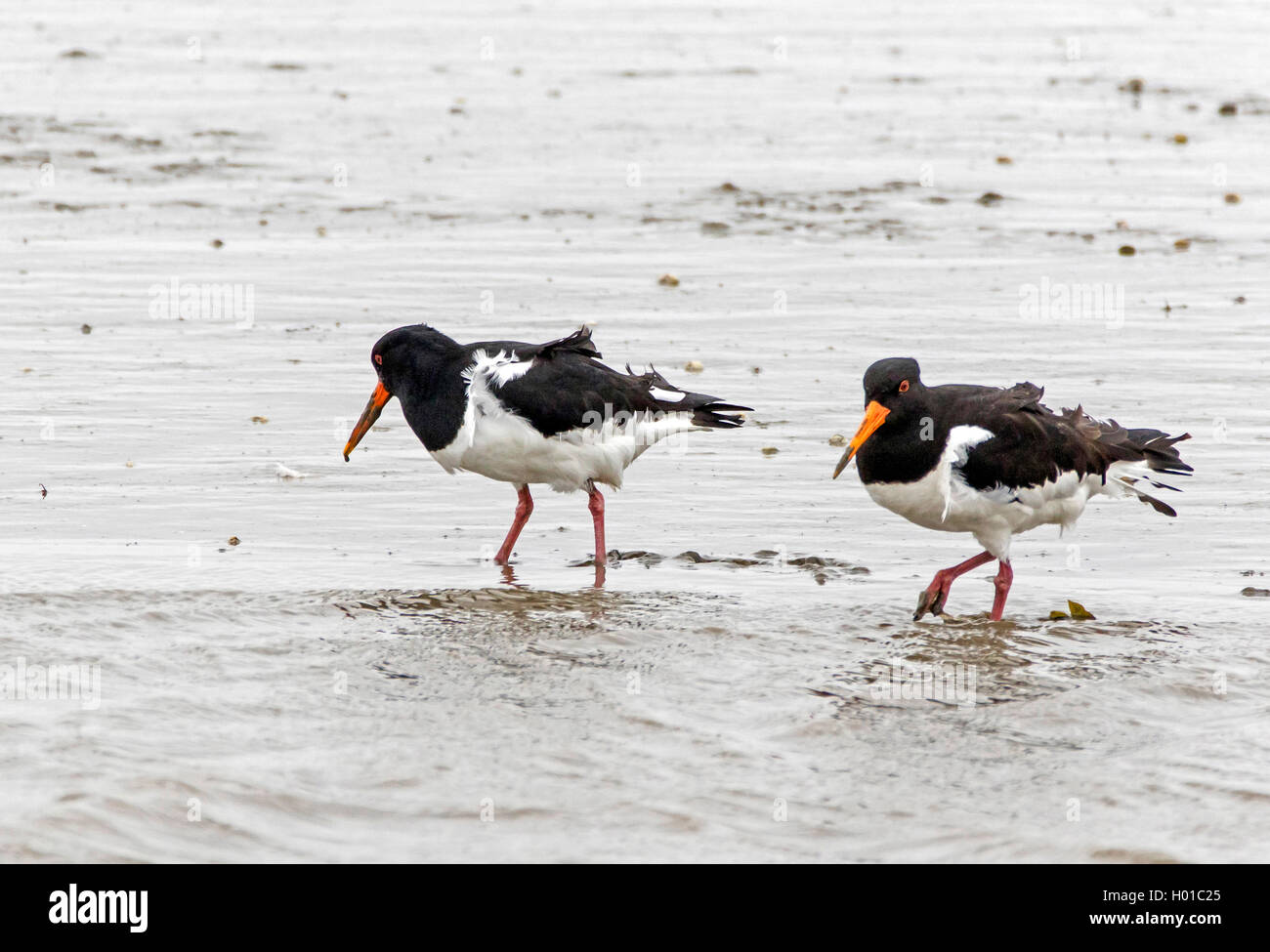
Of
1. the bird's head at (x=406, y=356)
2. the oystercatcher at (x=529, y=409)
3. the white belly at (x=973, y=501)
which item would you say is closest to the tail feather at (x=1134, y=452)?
the white belly at (x=973, y=501)

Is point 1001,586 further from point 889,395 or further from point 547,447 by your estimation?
point 547,447

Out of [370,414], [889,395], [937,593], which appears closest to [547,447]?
[370,414]

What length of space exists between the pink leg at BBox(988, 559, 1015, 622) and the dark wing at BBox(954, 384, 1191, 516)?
1.22 feet

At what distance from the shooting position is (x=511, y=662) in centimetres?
573

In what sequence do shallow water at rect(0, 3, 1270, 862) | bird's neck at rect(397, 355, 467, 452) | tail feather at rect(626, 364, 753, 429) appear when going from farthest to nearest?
tail feather at rect(626, 364, 753, 429) < bird's neck at rect(397, 355, 467, 452) < shallow water at rect(0, 3, 1270, 862)

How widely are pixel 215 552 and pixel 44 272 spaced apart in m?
5.18

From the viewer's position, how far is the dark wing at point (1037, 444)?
6273 mm

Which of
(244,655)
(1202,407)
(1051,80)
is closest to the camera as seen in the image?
(244,655)

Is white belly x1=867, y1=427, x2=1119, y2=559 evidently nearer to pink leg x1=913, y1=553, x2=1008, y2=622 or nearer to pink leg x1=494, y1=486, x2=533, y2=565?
pink leg x1=913, y1=553, x2=1008, y2=622

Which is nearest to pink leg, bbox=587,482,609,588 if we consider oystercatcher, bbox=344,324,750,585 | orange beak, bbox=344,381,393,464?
oystercatcher, bbox=344,324,750,585

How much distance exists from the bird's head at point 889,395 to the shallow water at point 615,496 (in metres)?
0.76

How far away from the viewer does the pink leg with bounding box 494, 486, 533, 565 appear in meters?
7.03
